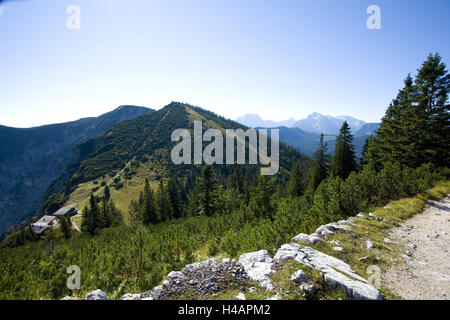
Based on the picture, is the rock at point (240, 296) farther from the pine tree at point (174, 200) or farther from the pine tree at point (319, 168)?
the pine tree at point (174, 200)

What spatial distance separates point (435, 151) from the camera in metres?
18.3

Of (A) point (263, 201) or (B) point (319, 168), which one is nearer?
(A) point (263, 201)

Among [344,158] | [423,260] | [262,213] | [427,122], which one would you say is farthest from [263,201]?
[344,158]

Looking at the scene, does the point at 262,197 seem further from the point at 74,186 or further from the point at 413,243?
the point at 74,186

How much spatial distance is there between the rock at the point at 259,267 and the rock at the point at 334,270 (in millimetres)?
594

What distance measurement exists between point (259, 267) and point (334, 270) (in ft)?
6.74

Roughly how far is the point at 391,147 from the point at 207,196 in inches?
1127

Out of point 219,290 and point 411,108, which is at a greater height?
point 411,108

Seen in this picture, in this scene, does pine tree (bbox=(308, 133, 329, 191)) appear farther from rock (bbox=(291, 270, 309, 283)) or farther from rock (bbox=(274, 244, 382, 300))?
rock (bbox=(291, 270, 309, 283))

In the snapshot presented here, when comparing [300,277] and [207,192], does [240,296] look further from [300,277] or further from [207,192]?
[207,192]

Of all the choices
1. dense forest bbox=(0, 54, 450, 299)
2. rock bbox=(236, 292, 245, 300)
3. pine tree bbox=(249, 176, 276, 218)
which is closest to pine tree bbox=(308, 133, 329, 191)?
dense forest bbox=(0, 54, 450, 299)

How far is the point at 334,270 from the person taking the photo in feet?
17.2

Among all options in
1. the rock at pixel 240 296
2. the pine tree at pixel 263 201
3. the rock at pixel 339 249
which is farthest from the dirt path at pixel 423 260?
the pine tree at pixel 263 201
